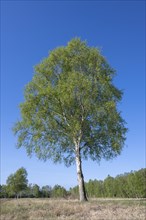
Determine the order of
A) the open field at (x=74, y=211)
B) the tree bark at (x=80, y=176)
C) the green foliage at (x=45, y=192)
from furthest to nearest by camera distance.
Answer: the green foliage at (x=45, y=192)
the tree bark at (x=80, y=176)
the open field at (x=74, y=211)

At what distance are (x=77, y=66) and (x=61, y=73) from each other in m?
1.75

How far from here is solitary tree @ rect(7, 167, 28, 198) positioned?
69.6 m

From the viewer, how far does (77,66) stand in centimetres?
2828

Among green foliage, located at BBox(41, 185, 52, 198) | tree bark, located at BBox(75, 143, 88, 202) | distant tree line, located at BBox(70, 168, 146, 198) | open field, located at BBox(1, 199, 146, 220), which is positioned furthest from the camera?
green foliage, located at BBox(41, 185, 52, 198)

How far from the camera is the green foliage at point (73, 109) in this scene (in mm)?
26062

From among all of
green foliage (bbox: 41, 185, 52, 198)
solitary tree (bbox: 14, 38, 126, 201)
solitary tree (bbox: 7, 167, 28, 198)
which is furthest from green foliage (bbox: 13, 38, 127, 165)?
green foliage (bbox: 41, 185, 52, 198)

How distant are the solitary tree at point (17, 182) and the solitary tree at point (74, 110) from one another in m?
44.9

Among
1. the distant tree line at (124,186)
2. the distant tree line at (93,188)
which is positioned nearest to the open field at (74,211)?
the distant tree line at (93,188)

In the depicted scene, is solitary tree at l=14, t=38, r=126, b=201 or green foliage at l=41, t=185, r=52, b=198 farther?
green foliage at l=41, t=185, r=52, b=198

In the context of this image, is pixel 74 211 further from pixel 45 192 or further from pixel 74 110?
pixel 45 192

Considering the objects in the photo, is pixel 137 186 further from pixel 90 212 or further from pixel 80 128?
pixel 90 212

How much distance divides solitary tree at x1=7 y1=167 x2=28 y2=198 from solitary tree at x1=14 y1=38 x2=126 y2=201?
44.9 metres

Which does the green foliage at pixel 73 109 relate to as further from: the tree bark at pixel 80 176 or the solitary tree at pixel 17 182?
the solitary tree at pixel 17 182

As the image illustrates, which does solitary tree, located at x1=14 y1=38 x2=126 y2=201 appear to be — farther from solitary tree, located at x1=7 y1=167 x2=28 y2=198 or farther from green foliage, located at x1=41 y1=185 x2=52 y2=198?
green foliage, located at x1=41 y1=185 x2=52 y2=198
